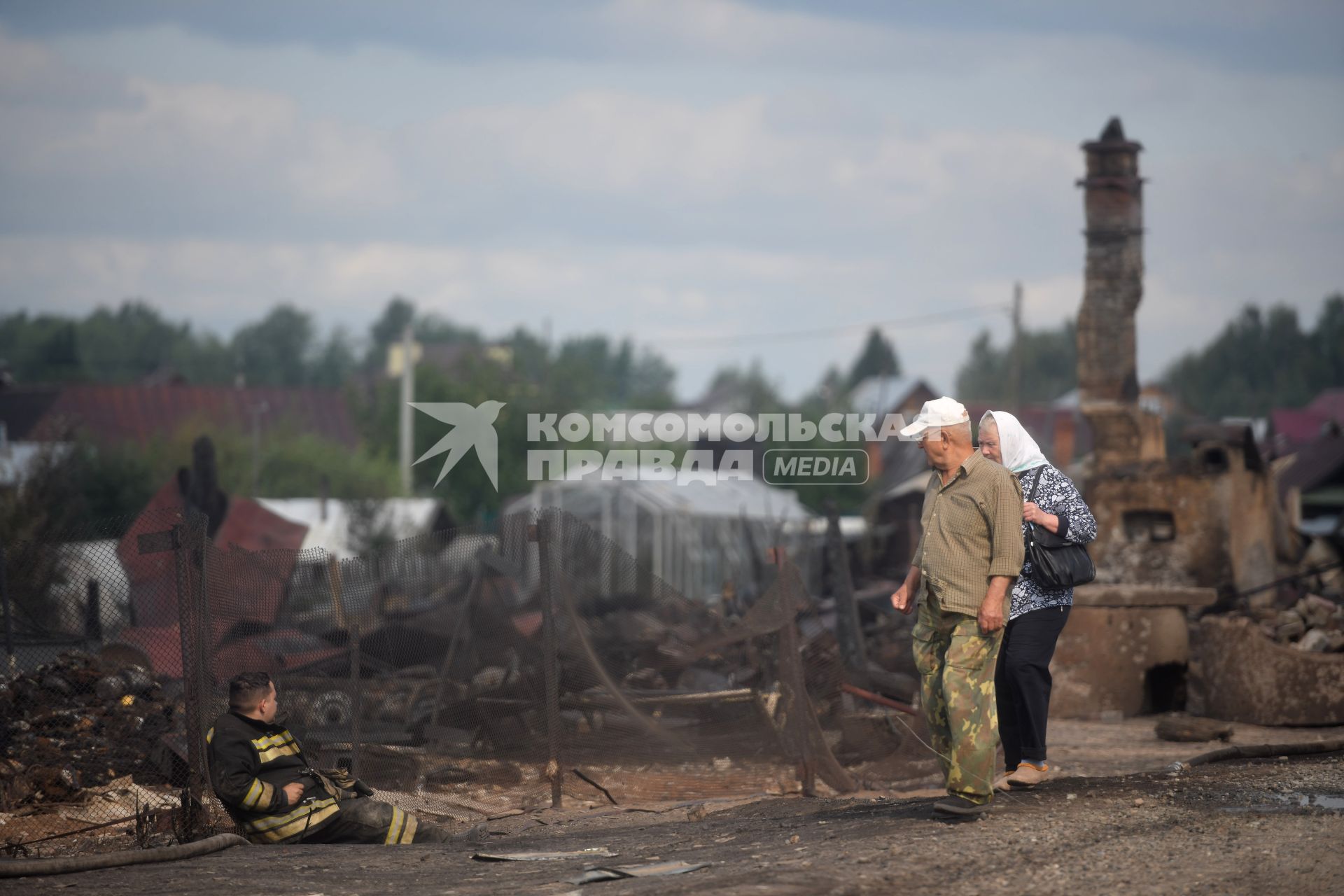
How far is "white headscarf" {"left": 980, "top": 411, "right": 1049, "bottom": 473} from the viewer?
6680mm

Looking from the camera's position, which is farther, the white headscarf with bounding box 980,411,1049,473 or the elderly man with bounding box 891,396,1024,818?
the white headscarf with bounding box 980,411,1049,473

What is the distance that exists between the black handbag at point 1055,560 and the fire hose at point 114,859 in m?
3.92

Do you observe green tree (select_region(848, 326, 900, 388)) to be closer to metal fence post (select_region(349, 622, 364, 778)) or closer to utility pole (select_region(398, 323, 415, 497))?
utility pole (select_region(398, 323, 415, 497))

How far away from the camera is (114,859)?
5.96m

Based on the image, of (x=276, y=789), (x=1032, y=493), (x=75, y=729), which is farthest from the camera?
(x=75, y=729)

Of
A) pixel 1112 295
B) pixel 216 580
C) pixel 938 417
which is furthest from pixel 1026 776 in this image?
pixel 1112 295

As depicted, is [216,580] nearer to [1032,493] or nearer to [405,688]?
[405,688]

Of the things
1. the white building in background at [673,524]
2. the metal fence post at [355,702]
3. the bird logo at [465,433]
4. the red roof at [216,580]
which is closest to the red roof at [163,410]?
the bird logo at [465,433]

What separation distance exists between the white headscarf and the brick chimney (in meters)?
10.9

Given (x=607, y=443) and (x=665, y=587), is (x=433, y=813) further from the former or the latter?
(x=607, y=443)

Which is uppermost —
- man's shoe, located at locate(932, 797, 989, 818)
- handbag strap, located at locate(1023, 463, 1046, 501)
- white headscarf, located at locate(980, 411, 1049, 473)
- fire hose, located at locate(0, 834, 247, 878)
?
white headscarf, located at locate(980, 411, 1049, 473)

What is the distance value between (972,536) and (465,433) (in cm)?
4237

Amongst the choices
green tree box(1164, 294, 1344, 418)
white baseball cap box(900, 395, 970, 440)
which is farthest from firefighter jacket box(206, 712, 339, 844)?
green tree box(1164, 294, 1344, 418)

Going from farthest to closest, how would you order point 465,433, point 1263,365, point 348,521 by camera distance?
point 1263,365, point 465,433, point 348,521
